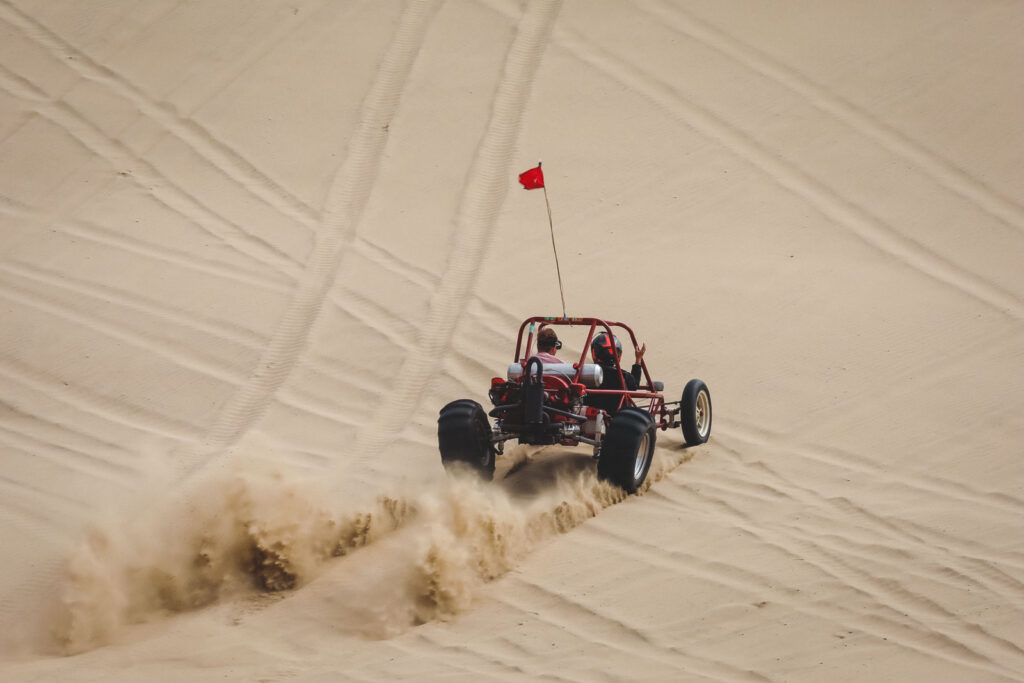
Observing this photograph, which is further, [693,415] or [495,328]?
[495,328]

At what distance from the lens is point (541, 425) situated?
8625 millimetres

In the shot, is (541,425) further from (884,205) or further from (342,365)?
(884,205)

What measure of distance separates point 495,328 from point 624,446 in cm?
434

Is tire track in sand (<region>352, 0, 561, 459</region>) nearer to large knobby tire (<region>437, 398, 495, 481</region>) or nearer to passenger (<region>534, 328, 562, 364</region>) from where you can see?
large knobby tire (<region>437, 398, 495, 481</region>)

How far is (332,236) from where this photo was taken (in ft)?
47.8

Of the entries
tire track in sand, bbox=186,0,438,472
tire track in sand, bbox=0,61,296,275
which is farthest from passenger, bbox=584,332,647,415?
tire track in sand, bbox=0,61,296,275

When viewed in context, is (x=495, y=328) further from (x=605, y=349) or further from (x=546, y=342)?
(x=546, y=342)

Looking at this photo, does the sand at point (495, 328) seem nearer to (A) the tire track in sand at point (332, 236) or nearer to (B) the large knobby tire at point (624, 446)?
(A) the tire track in sand at point (332, 236)

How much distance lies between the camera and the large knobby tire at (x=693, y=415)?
984cm

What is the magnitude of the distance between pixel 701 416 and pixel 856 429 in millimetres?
1377

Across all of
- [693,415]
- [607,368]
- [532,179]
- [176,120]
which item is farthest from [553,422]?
[176,120]

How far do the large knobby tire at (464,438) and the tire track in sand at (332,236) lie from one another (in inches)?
96.9

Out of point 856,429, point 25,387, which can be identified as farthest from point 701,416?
point 25,387

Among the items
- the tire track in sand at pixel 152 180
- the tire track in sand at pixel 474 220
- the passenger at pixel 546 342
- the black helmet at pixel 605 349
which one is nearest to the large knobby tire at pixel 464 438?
the passenger at pixel 546 342
